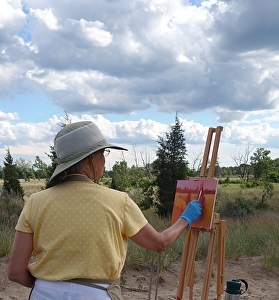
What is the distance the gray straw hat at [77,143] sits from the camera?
1.96 meters

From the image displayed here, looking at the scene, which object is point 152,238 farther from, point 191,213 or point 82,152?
point 191,213

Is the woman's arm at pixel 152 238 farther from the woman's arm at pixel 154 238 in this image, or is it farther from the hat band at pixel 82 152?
the hat band at pixel 82 152

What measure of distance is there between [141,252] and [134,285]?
0.73 m

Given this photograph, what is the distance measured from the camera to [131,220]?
195 cm

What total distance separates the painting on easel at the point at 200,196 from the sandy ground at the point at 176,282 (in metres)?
1.82

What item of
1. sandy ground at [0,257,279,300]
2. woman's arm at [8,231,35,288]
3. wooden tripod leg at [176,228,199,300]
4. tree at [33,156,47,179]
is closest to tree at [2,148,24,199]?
tree at [33,156,47,179]

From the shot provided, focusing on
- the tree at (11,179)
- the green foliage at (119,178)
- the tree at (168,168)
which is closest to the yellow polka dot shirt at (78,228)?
the tree at (168,168)

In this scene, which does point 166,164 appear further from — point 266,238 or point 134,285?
point 134,285

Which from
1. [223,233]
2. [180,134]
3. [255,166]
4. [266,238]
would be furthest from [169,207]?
[255,166]

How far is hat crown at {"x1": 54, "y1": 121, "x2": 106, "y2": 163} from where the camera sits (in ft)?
6.47

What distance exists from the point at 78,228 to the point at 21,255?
29 cm

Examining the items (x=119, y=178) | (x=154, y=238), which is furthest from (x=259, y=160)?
(x=154, y=238)

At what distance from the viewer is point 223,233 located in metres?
3.67

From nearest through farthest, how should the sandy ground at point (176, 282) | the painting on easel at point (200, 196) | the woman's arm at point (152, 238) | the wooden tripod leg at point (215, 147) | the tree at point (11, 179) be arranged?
the woman's arm at point (152, 238) → the painting on easel at point (200, 196) → the wooden tripod leg at point (215, 147) → the sandy ground at point (176, 282) → the tree at point (11, 179)
